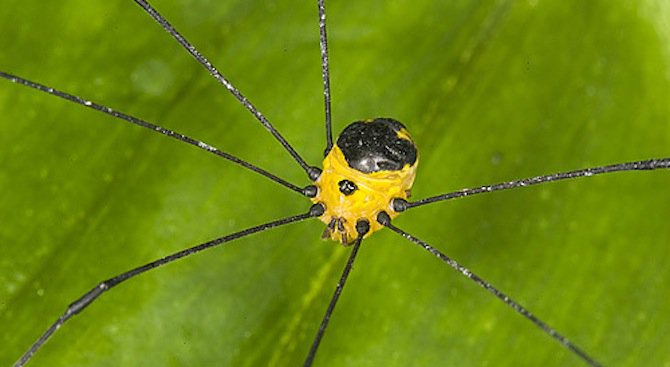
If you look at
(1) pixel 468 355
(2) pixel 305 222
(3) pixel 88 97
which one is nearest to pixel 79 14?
(3) pixel 88 97

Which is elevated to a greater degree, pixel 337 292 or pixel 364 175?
pixel 364 175

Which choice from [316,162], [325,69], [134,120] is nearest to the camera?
[134,120]

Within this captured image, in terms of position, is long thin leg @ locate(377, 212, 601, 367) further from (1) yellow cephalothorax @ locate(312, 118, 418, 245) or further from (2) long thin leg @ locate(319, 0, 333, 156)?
(2) long thin leg @ locate(319, 0, 333, 156)

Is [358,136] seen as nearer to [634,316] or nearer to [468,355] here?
[468,355]

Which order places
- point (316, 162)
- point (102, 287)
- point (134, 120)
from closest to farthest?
point (102, 287) → point (134, 120) → point (316, 162)

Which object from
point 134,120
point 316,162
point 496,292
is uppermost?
point 316,162

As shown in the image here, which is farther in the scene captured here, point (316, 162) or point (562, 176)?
point (316, 162)

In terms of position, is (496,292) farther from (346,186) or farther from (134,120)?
(134,120)

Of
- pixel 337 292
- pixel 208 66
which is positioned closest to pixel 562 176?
pixel 337 292
